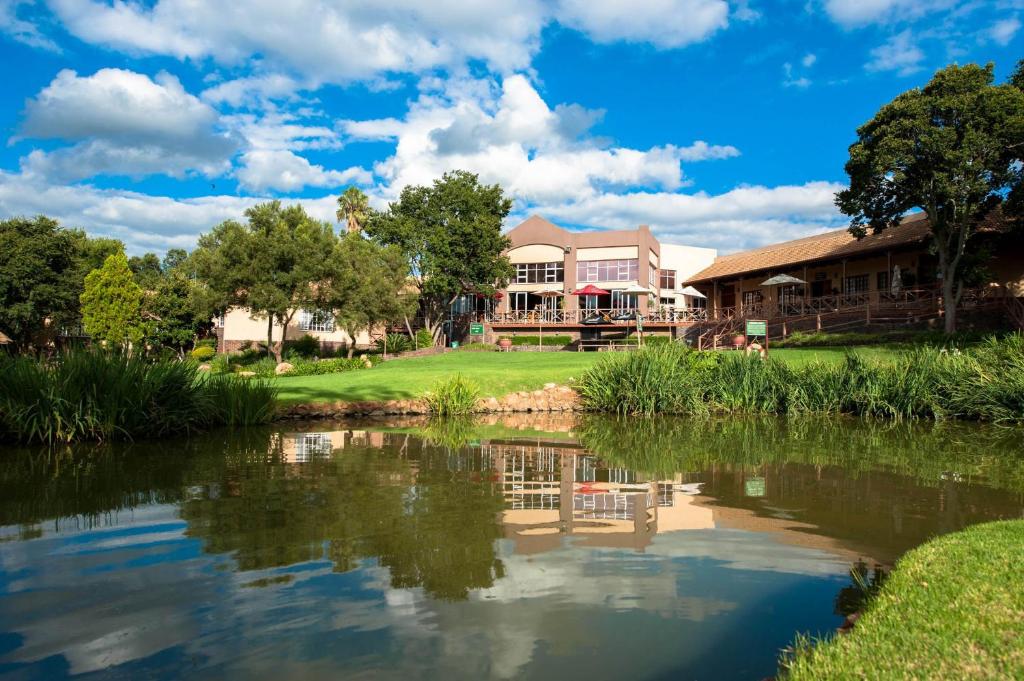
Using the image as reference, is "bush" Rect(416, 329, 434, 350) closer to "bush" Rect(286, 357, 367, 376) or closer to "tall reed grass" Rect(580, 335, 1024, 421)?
"bush" Rect(286, 357, 367, 376)

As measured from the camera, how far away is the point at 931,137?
76.6 ft

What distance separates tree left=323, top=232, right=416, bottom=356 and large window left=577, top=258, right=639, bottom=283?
65.0 feet

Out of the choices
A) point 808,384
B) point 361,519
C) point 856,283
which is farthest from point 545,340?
point 361,519

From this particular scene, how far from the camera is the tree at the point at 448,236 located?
1742 inches

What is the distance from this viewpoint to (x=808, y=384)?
16469mm

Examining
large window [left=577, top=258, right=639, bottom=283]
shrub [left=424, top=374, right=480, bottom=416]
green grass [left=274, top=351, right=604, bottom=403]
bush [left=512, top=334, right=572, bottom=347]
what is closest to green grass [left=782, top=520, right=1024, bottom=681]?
shrub [left=424, top=374, right=480, bottom=416]

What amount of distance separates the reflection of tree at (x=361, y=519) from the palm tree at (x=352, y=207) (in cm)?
5324

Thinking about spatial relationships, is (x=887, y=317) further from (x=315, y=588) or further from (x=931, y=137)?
(x=315, y=588)

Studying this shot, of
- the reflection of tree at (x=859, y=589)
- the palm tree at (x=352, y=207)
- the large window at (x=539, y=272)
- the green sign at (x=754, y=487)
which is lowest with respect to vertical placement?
the green sign at (x=754, y=487)

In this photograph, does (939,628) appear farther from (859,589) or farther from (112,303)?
(112,303)

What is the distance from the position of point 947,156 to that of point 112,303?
137ft

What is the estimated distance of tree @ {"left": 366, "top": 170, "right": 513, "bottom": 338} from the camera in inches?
1742

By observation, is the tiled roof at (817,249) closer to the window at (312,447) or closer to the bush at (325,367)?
the bush at (325,367)

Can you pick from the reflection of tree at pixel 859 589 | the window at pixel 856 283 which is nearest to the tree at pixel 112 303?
the window at pixel 856 283
